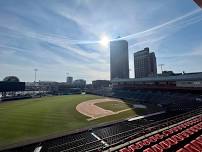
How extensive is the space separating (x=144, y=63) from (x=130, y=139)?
137480 mm

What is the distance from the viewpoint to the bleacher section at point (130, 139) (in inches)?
555

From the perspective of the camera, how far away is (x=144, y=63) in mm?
149250

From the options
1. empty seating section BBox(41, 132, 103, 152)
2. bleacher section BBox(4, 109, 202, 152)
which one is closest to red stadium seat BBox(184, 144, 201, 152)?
bleacher section BBox(4, 109, 202, 152)

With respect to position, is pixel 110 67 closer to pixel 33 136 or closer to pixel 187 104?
pixel 187 104

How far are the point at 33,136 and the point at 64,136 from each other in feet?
15.2

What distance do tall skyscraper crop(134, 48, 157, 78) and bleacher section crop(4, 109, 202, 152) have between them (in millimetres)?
120927

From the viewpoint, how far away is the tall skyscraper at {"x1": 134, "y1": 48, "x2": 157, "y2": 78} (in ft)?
486

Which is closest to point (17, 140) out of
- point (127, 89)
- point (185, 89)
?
point (185, 89)

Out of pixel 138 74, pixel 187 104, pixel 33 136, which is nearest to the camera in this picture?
pixel 33 136

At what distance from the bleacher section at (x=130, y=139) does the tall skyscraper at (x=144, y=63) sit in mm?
120927

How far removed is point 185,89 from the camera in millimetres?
49594

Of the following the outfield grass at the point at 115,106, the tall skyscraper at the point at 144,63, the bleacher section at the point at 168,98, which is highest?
the tall skyscraper at the point at 144,63

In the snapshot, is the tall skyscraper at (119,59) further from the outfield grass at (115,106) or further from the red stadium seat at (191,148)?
the red stadium seat at (191,148)

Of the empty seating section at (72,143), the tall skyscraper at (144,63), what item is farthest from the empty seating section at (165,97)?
the tall skyscraper at (144,63)
